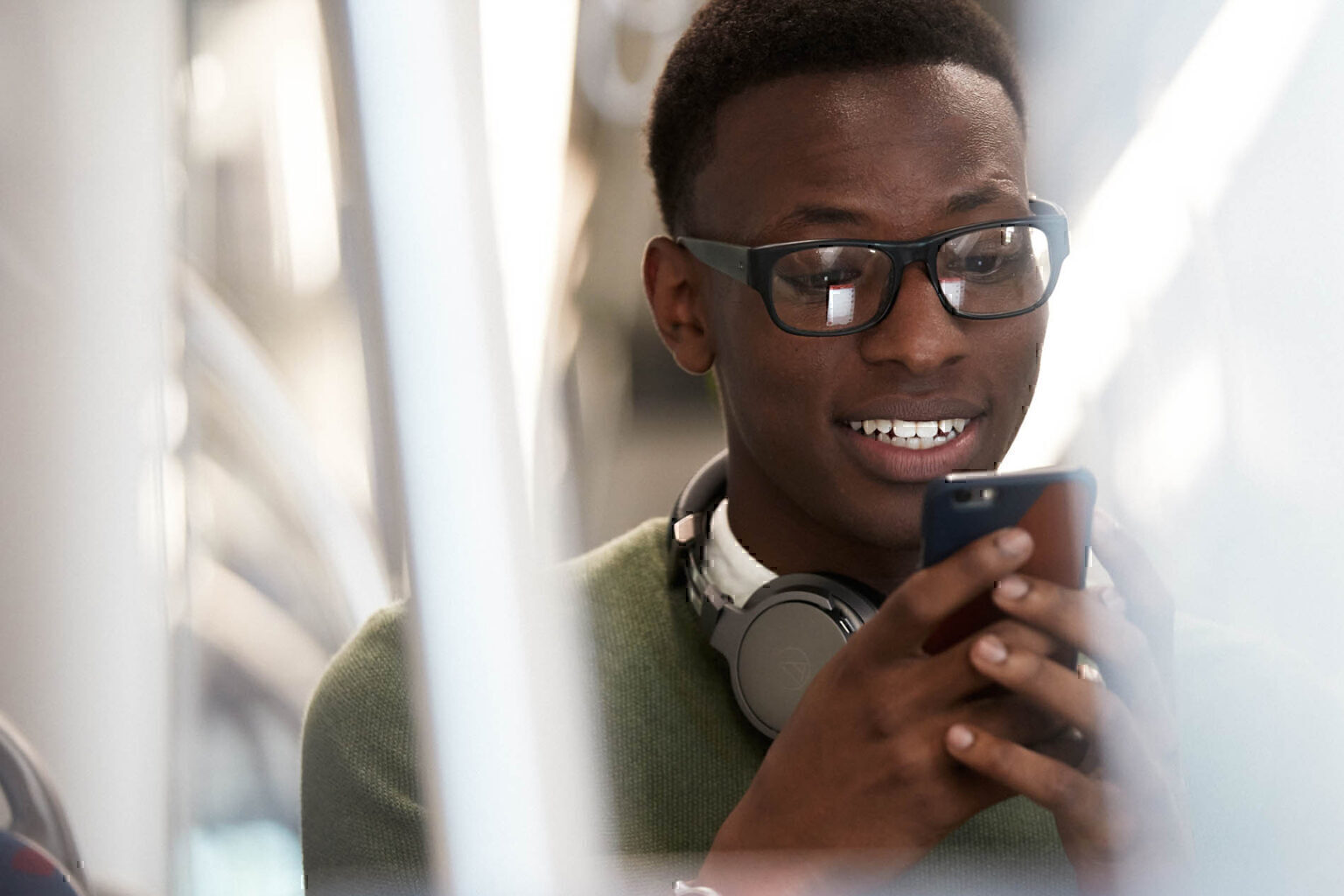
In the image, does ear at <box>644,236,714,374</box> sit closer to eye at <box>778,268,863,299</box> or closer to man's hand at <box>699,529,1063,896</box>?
eye at <box>778,268,863,299</box>

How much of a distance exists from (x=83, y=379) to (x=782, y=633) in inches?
16.1

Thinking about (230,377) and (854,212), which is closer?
(854,212)

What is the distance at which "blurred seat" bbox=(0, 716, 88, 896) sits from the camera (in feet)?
1.97

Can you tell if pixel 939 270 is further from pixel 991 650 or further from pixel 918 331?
pixel 991 650

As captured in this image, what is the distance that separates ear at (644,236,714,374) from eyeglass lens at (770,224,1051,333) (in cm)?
→ 8

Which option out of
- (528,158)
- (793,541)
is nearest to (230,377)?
(528,158)

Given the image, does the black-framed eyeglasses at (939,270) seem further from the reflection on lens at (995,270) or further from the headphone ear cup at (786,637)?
the headphone ear cup at (786,637)

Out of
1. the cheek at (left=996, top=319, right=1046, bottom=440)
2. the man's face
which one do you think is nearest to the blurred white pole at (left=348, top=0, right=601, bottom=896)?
the man's face

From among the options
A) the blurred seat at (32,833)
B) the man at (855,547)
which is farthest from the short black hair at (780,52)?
the blurred seat at (32,833)

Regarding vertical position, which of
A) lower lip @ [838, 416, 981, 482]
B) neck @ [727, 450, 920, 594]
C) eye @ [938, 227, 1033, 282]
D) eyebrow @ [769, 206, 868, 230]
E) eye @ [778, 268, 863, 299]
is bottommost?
neck @ [727, 450, 920, 594]

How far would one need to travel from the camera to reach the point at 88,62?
2.06 feet

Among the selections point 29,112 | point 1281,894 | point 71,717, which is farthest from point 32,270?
point 1281,894

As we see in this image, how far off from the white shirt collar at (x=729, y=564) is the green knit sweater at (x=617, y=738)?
0.08 ft

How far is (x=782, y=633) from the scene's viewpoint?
57 centimetres
